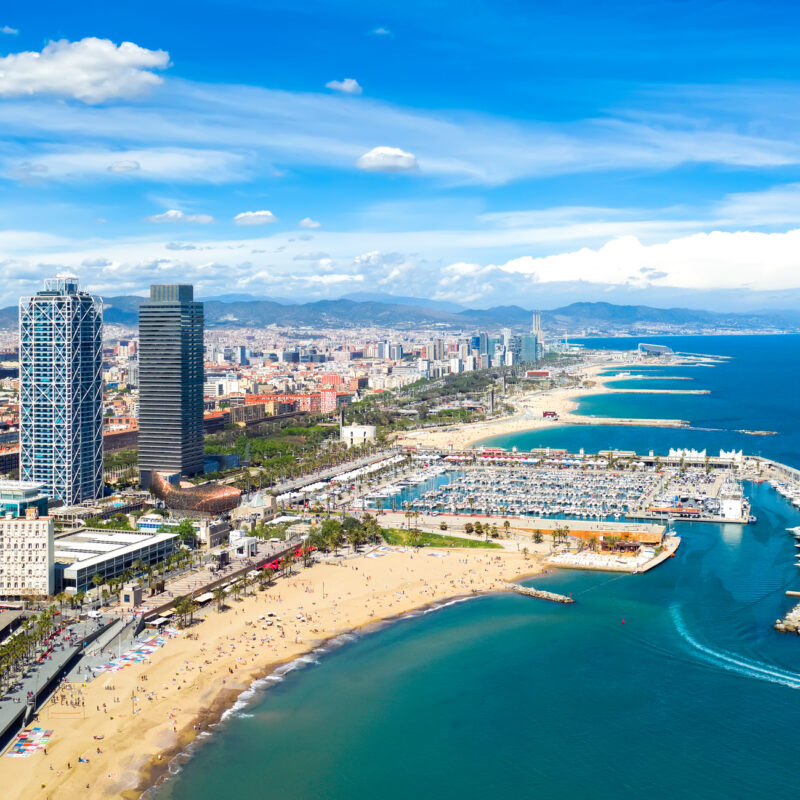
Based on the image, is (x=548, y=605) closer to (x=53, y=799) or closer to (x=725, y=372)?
(x=53, y=799)

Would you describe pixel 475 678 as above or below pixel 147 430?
below

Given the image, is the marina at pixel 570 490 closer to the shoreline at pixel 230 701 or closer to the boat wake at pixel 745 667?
the shoreline at pixel 230 701

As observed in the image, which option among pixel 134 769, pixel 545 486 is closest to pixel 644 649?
pixel 134 769

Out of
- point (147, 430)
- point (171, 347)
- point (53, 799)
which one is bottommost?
point (53, 799)

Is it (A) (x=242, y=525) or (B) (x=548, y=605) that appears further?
(A) (x=242, y=525)

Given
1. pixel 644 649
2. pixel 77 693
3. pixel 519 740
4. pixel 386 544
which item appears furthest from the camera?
pixel 386 544

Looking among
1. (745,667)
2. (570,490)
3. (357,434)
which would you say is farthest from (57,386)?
(745,667)

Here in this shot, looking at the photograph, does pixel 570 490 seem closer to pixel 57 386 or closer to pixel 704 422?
pixel 57 386
